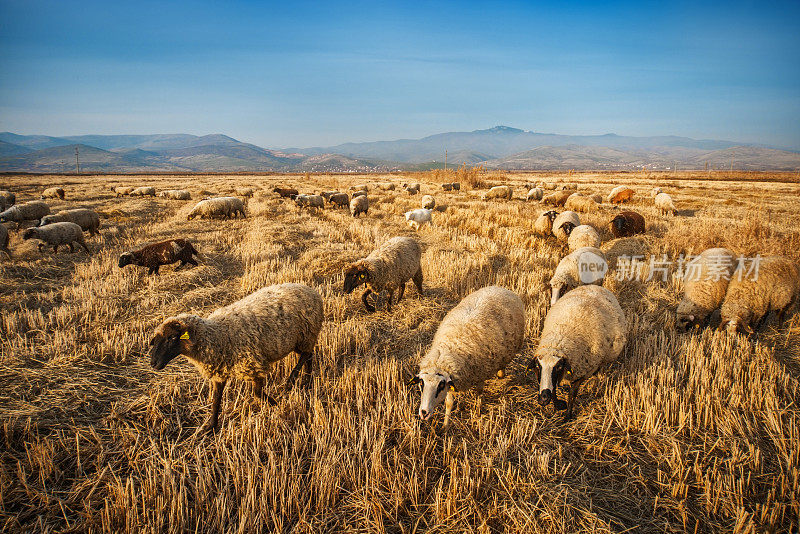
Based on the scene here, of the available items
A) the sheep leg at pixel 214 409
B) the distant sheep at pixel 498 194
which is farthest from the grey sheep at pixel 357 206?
the sheep leg at pixel 214 409

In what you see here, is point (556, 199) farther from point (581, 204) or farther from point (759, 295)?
point (759, 295)

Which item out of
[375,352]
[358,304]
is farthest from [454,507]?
[358,304]

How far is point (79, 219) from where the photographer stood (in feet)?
45.3

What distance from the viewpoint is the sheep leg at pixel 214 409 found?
13.5ft

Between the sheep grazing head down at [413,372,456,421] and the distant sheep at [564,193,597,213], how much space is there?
1937cm

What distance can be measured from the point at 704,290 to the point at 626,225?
7651 millimetres

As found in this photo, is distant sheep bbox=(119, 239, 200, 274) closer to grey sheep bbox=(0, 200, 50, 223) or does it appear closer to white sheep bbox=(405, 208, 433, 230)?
white sheep bbox=(405, 208, 433, 230)

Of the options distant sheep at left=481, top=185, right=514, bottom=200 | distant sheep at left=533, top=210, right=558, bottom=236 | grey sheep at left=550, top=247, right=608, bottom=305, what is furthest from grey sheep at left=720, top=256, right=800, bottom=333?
distant sheep at left=481, top=185, right=514, bottom=200

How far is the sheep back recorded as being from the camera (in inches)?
174

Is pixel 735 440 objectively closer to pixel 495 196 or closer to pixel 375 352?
pixel 375 352

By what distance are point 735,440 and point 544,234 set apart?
1121 cm

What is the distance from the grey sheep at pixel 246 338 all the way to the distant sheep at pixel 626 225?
13.3m

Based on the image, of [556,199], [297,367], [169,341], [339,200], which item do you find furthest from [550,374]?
[556,199]

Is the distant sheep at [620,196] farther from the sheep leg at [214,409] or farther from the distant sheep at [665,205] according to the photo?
the sheep leg at [214,409]
